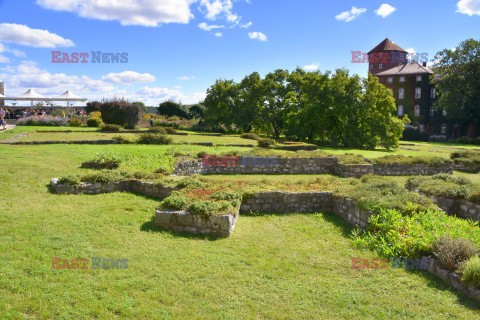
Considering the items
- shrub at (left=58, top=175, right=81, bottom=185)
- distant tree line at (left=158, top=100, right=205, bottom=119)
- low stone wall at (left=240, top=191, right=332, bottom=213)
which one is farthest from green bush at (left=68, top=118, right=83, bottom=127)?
distant tree line at (left=158, top=100, right=205, bottom=119)

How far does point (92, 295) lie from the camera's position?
178 inches

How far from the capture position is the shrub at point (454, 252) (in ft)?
17.6

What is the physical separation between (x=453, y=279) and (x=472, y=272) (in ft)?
1.31

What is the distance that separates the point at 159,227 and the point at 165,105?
5103 cm

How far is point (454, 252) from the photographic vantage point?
5.48 metres

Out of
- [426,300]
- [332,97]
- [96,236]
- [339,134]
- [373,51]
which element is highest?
[373,51]

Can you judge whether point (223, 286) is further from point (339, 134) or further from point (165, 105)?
point (165, 105)

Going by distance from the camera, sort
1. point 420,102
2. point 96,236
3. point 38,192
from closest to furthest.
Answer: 1. point 96,236
2. point 38,192
3. point 420,102

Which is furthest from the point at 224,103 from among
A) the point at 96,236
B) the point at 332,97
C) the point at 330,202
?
the point at 96,236

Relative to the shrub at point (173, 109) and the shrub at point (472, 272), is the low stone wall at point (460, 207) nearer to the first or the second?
the shrub at point (472, 272)

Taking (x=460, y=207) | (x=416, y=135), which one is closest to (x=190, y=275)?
(x=460, y=207)

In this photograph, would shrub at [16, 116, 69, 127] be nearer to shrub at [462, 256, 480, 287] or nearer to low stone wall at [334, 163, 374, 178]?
low stone wall at [334, 163, 374, 178]

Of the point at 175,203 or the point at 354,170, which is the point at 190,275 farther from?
the point at 354,170

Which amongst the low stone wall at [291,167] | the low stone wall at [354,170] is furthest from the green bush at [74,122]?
the low stone wall at [354,170]
